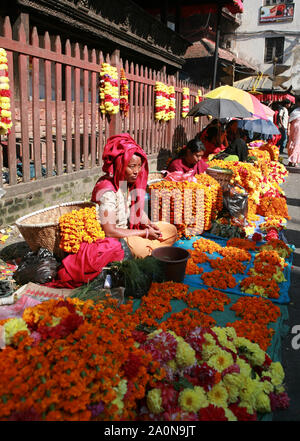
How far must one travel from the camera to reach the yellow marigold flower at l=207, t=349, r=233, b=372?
6.61 ft

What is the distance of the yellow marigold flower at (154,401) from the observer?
1.71m

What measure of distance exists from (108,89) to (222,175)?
267cm

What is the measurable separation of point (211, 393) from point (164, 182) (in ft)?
11.1

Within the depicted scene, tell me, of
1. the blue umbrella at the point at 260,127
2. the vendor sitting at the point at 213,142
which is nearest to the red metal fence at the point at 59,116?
the vendor sitting at the point at 213,142

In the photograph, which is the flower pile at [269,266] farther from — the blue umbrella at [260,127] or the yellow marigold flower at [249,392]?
the blue umbrella at [260,127]

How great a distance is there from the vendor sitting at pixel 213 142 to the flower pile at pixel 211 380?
6371 millimetres

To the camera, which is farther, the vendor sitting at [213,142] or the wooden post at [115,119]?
the vendor sitting at [213,142]

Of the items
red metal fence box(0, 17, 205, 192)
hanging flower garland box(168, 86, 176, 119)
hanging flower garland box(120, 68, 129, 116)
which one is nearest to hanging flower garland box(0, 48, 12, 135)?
red metal fence box(0, 17, 205, 192)

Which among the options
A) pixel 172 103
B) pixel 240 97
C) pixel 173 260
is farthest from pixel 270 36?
pixel 173 260

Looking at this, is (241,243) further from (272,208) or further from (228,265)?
(272,208)

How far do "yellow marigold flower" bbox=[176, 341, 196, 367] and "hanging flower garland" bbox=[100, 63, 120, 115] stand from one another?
18.0 feet

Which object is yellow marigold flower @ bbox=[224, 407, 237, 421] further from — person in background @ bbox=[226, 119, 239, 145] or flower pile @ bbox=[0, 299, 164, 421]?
person in background @ bbox=[226, 119, 239, 145]
